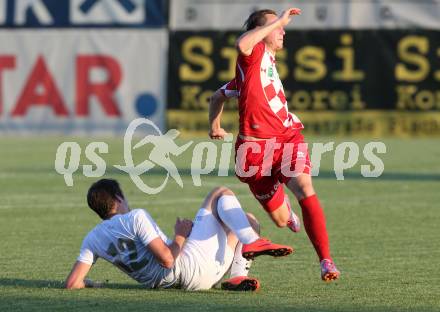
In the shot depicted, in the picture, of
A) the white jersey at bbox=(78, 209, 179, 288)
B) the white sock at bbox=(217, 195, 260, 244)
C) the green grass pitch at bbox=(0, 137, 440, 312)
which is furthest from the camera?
the white sock at bbox=(217, 195, 260, 244)

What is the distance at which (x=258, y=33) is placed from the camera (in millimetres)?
8125

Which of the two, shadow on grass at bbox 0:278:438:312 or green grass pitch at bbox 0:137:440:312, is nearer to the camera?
shadow on grass at bbox 0:278:438:312


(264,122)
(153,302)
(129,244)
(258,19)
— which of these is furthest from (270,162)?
(153,302)

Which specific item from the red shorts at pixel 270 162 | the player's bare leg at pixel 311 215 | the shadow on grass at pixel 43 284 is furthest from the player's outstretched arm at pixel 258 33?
the shadow on grass at pixel 43 284

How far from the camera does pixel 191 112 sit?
26188 mm

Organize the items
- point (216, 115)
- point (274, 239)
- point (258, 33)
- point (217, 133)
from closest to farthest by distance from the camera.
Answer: point (258, 33)
point (217, 133)
point (216, 115)
point (274, 239)

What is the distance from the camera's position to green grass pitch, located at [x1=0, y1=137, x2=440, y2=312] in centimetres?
747

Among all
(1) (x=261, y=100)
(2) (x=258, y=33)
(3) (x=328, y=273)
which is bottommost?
(3) (x=328, y=273)

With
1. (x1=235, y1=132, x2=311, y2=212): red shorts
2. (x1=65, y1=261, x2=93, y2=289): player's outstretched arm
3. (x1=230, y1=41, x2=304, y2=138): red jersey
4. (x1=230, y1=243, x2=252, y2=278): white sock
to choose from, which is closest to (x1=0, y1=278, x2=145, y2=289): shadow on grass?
(x1=65, y1=261, x2=93, y2=289): player's outstretched arm

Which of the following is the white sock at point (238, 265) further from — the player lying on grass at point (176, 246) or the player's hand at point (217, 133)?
the player's hand at point (217, 133)

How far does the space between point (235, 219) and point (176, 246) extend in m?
0.39

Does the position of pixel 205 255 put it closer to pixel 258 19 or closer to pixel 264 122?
pixel 264 122

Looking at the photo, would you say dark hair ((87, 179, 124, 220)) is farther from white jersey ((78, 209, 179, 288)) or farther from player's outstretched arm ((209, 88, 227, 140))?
player's outstretched arm ((209, 88, 227, 140))

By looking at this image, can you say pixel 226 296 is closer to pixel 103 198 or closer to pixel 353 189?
pixel 103 198
